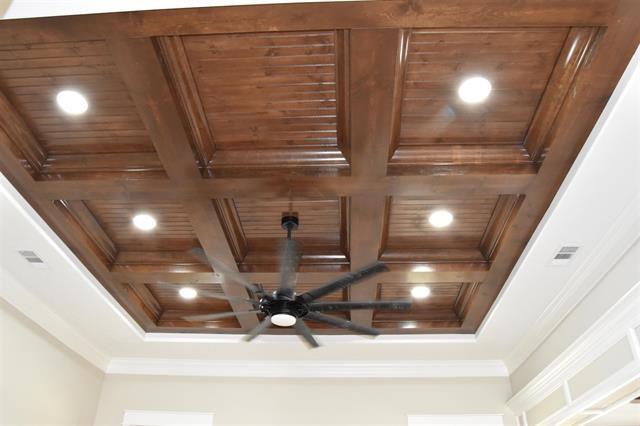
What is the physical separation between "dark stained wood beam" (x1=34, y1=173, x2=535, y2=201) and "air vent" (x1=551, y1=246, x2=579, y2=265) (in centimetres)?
63

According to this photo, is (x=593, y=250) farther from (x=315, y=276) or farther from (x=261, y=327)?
(x=261, y=327)

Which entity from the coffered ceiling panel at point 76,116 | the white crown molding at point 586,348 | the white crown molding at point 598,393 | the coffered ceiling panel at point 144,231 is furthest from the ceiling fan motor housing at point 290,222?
the white crown molding at point 598,393

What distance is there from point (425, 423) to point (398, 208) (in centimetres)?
267

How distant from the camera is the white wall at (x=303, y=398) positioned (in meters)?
4.93

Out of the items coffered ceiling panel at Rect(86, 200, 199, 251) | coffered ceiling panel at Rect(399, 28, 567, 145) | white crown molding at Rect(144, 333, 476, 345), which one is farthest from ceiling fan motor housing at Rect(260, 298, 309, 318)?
white crown molding at Rect(144, 333, 476, 345)

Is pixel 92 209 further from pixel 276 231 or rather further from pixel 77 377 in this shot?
pixel 77 377

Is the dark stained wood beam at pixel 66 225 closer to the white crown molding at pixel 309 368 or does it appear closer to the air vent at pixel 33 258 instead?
the air vent at pixel 33 258

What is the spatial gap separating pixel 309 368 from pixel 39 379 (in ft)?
7.90

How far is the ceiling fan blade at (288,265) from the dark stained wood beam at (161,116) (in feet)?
2.05

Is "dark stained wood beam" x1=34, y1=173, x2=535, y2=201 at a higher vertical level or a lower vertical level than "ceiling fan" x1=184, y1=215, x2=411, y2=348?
higher

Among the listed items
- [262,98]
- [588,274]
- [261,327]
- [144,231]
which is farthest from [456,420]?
[262,98]

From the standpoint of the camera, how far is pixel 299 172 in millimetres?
2797

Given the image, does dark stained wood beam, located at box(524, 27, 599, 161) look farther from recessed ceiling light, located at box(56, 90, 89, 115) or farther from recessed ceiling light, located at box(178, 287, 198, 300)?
recessed ceiling light, located at box(178, 287, 198, 300)

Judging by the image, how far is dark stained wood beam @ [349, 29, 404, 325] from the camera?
2104mm
